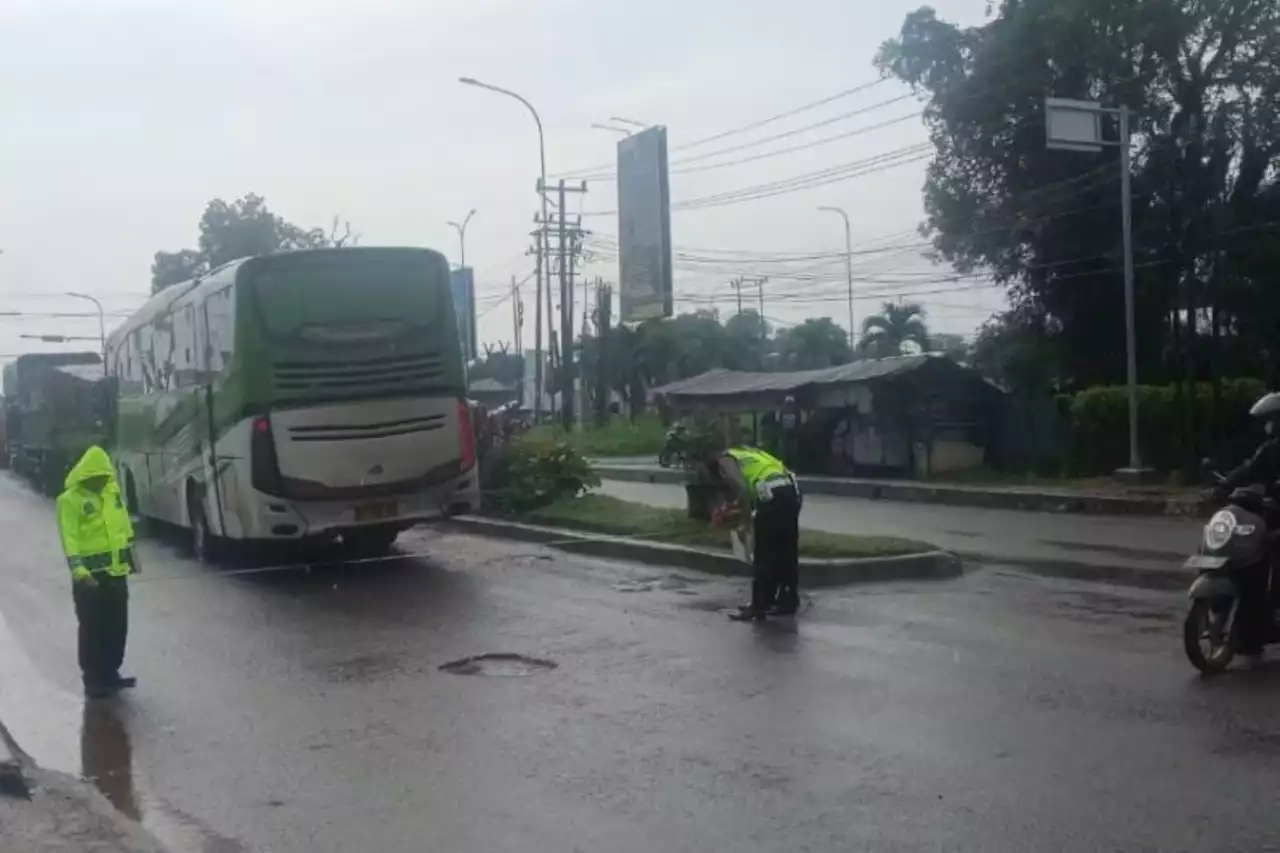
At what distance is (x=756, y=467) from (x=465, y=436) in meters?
5.69

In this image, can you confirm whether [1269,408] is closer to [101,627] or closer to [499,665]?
[499,665]

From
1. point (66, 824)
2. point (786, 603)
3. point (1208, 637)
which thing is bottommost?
point (66, 824)

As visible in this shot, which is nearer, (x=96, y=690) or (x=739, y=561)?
(x=96, y=690)

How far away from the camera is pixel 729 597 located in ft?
43.8

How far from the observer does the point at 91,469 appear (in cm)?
1063

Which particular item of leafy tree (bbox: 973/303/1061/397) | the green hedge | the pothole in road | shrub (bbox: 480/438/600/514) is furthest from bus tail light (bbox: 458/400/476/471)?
leafy tree (bbox: 973/303/1061/397)

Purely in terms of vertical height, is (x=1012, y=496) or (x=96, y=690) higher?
(x=1012, y=496)

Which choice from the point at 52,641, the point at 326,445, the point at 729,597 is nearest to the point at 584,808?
the point at 729,597

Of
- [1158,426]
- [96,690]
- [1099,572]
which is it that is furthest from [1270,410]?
[1158,426]

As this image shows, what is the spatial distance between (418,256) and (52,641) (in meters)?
6.00

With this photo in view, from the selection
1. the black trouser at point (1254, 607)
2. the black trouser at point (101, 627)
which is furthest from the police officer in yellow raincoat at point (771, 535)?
the black trouser at point (101, 627)

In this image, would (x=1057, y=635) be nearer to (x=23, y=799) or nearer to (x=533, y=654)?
(x=533, y=654)

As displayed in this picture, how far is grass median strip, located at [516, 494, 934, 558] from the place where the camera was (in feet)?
48.9

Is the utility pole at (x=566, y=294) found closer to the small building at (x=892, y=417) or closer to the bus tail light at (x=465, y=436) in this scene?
the small building at (x=892, y=417)
